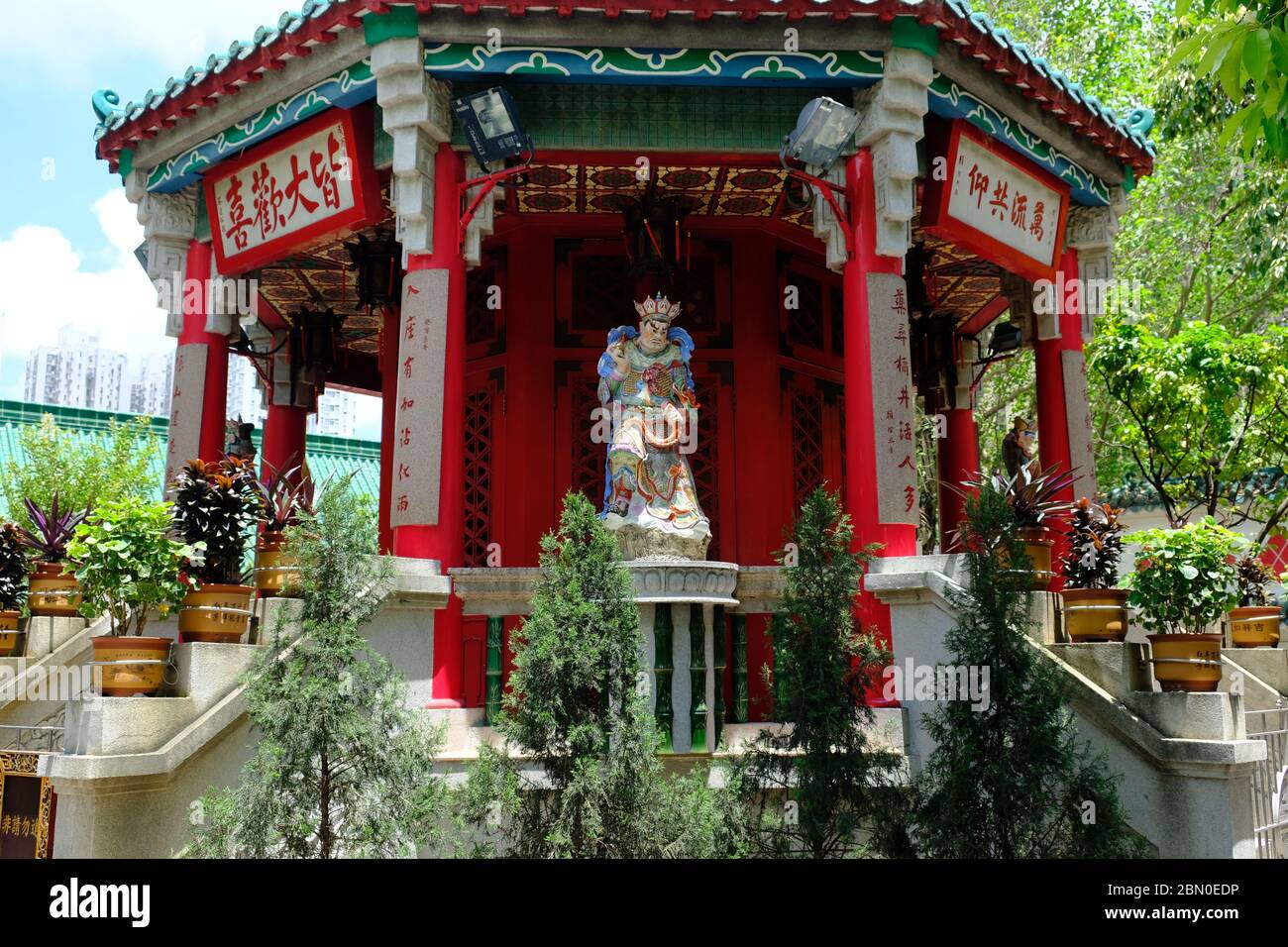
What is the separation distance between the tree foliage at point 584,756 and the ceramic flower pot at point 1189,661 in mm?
3218

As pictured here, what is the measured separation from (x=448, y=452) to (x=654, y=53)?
4.12m

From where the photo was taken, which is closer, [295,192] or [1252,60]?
[1252,60]

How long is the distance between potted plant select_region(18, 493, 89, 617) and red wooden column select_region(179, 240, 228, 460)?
173 centimetres

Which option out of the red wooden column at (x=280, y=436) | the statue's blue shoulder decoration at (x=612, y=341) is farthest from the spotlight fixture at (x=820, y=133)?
the red wooden column at (x=280, y=436)

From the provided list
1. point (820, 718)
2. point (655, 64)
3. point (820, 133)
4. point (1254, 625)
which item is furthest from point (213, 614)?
point (1254, 625)

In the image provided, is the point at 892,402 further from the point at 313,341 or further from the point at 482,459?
the point at 313,341

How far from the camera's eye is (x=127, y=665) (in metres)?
7.49

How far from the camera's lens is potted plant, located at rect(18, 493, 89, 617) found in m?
10.8

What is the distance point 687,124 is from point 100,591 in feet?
21.8

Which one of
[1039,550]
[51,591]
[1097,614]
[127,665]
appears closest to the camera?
[127,665]

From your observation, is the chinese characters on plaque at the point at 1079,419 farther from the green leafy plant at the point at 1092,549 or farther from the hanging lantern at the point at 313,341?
the hanging lantern at the point at 313,341

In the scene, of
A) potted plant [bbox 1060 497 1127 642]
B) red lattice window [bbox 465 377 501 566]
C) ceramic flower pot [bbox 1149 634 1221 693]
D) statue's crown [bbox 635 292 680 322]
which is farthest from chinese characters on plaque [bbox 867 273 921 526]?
red lattice window [bbox 465 377 501 566]

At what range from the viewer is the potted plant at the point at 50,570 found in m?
10.8

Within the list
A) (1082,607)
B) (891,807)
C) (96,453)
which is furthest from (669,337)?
(96,453)
